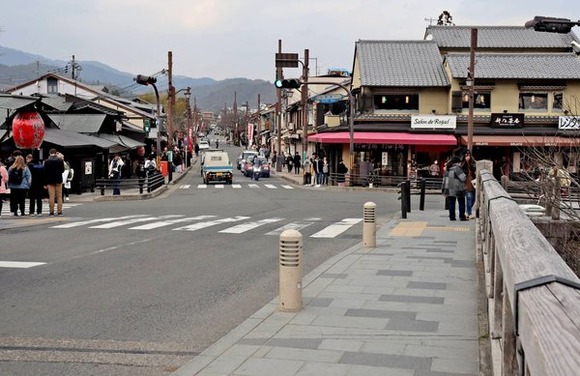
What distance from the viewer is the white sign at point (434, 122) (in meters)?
42.0

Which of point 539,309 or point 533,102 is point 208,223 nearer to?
point 539,309

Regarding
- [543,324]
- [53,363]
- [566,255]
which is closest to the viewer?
[543,324]

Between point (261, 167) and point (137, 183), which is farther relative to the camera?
point (261, 167)

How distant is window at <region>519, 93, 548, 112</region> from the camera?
140 ft

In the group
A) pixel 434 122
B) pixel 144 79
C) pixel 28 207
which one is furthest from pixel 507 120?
pixel 28 207

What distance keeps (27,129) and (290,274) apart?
17623 mm

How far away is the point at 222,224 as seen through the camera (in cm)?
1923

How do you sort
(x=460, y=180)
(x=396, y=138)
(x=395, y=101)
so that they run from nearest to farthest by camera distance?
(x=460, y=180) < (x=396, y=138) < (x=395, y=101)

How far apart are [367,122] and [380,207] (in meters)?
17.1

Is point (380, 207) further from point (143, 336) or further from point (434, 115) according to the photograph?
point (143, 336)

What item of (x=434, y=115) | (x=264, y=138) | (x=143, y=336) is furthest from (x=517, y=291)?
(x=264, y=138)

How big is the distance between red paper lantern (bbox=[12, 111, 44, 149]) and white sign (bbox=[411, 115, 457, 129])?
24.7 meters

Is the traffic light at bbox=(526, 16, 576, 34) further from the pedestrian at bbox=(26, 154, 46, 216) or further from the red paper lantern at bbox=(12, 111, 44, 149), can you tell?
the red paper lantern at bbox=(12, 111, 44, 149)

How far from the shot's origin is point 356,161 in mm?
43219
